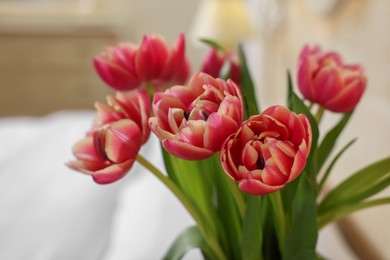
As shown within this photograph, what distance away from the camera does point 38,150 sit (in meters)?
1.63

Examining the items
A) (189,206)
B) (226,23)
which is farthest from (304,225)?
(226,23)

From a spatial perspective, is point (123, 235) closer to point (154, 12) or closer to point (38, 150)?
point (38, 150)

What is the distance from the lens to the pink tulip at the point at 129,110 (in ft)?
1.56

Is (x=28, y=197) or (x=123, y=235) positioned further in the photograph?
(x=28, y=197)

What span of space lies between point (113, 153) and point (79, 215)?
2.42ft

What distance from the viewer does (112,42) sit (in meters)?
→ 3.56

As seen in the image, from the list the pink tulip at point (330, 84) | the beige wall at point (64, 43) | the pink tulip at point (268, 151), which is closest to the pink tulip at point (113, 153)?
the pink tulip at point (268, 151)

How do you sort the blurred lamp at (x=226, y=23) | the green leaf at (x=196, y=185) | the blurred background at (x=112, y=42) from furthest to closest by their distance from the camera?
the blurred lamp at (x=226, y=23) → the blurred background at (x=112, y=42) → the green leaf at (x=196, y=185)

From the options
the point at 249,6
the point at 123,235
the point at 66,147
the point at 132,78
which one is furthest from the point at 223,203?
the point at 249,6

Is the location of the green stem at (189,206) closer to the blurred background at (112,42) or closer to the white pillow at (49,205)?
the blurred background at (112,42)

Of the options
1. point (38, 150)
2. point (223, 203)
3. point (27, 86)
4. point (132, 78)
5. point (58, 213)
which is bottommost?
point (27, 86)

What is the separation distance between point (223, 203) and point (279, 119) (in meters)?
0.23

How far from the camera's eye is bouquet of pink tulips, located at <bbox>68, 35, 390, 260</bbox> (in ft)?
1.31

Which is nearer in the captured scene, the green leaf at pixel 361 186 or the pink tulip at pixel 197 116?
the pink tulip at pixel 197 116
